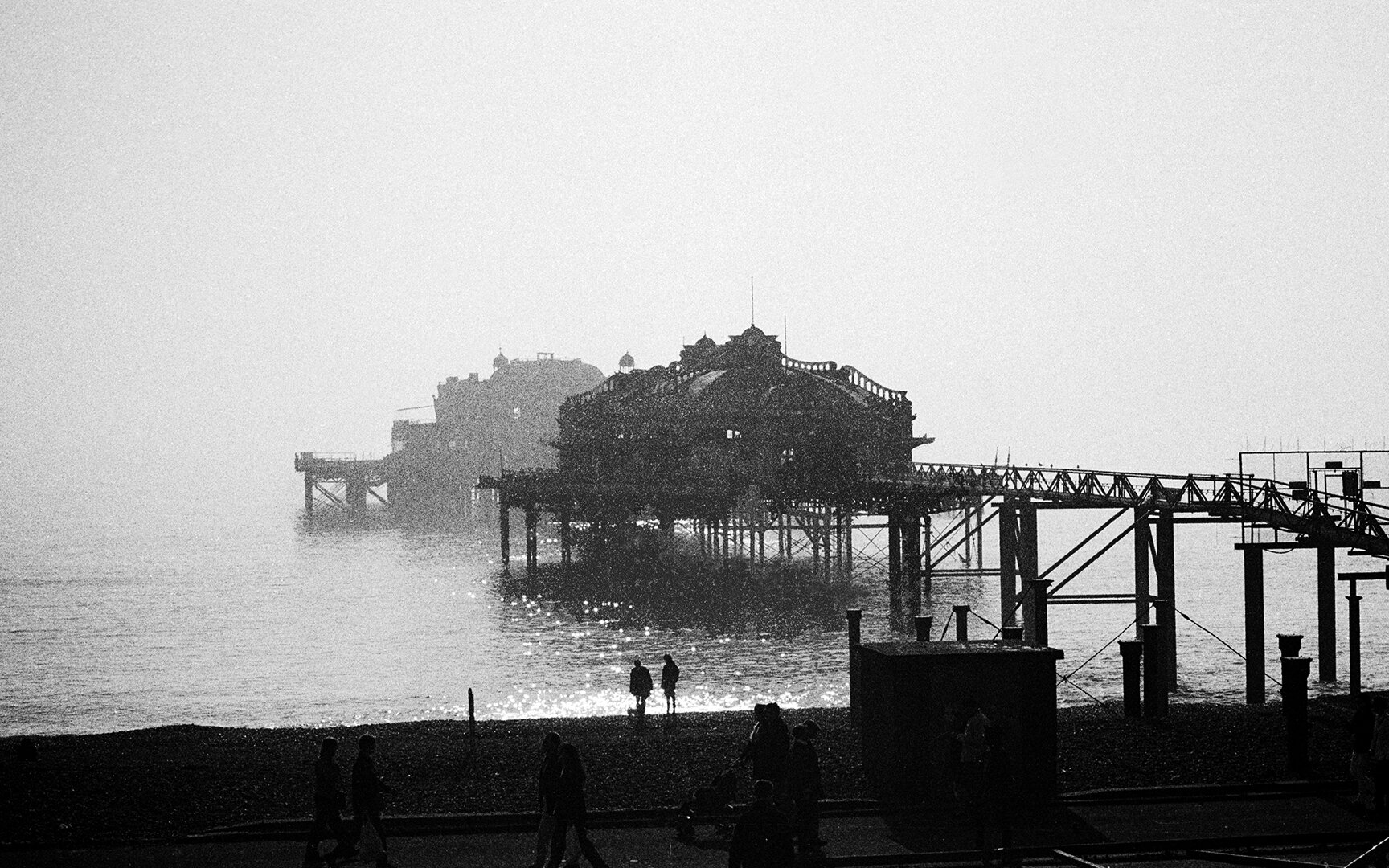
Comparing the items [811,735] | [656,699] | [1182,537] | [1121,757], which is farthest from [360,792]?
[1182,537]

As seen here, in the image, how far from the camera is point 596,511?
87.0m

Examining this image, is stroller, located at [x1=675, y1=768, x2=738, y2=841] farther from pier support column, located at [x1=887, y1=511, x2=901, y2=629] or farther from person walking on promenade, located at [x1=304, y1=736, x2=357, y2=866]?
pier support column, located at [x1=887, y1=511, x2=901, y2=629]

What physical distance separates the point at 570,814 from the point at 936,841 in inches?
160

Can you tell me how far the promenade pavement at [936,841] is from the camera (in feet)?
47.1

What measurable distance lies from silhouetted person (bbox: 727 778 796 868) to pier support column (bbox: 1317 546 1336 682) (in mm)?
26404

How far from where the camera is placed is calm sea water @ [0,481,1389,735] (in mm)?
39594

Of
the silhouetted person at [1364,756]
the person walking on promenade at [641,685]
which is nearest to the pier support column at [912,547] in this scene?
the person walking on promenade at [641,685]

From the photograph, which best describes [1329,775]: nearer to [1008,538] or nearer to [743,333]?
[1008,538]

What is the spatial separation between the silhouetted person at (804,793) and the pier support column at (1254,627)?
879 inches

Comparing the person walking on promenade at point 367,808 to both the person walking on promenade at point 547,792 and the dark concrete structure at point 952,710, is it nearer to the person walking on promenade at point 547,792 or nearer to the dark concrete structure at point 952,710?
the person walking on promenade at point 547,792

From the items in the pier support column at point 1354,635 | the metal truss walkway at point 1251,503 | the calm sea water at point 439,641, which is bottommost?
the calm sea water at point 439,641

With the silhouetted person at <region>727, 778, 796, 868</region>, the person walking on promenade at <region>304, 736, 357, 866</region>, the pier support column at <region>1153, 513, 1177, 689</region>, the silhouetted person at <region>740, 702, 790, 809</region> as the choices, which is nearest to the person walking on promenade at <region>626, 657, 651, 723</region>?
the silhouetted person at <region>740, 702, 790, 809</region>

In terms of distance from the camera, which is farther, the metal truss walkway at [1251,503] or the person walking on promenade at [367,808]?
the metal truss walkway at [1251,503]

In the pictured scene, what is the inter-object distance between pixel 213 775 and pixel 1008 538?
33562 millimetres
